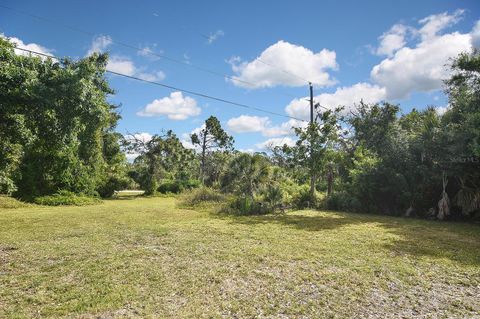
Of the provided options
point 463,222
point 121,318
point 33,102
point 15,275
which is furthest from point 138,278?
point 463,222

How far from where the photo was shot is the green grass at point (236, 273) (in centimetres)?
413

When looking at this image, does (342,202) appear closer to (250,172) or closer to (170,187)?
(250,172)

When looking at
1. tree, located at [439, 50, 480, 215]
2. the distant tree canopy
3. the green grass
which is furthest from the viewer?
tree, located at [439, 50, 480, 215]

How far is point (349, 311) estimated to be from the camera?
4.05 m

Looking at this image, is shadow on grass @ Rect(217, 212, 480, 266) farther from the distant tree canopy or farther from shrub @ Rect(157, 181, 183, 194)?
shrub @ Rect(157, 181, 183, 194)

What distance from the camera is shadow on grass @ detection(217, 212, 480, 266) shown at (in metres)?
7.09

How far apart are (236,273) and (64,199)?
16.7 m

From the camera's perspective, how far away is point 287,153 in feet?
56.1

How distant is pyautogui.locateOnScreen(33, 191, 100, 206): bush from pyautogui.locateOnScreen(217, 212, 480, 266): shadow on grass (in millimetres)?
12062

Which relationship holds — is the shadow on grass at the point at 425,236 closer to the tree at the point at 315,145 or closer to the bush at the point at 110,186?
the tree at the point at 315,145

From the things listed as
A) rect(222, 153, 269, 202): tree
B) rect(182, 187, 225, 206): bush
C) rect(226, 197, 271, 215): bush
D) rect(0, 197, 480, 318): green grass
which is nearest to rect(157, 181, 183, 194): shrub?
rect(182, 187, 225, 206): bush

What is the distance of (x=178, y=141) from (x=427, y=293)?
103 feet

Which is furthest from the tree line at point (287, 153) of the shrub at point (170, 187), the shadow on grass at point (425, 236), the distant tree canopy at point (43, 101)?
the shrub at point (170, 187)

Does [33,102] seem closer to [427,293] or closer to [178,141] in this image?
[427,293]
